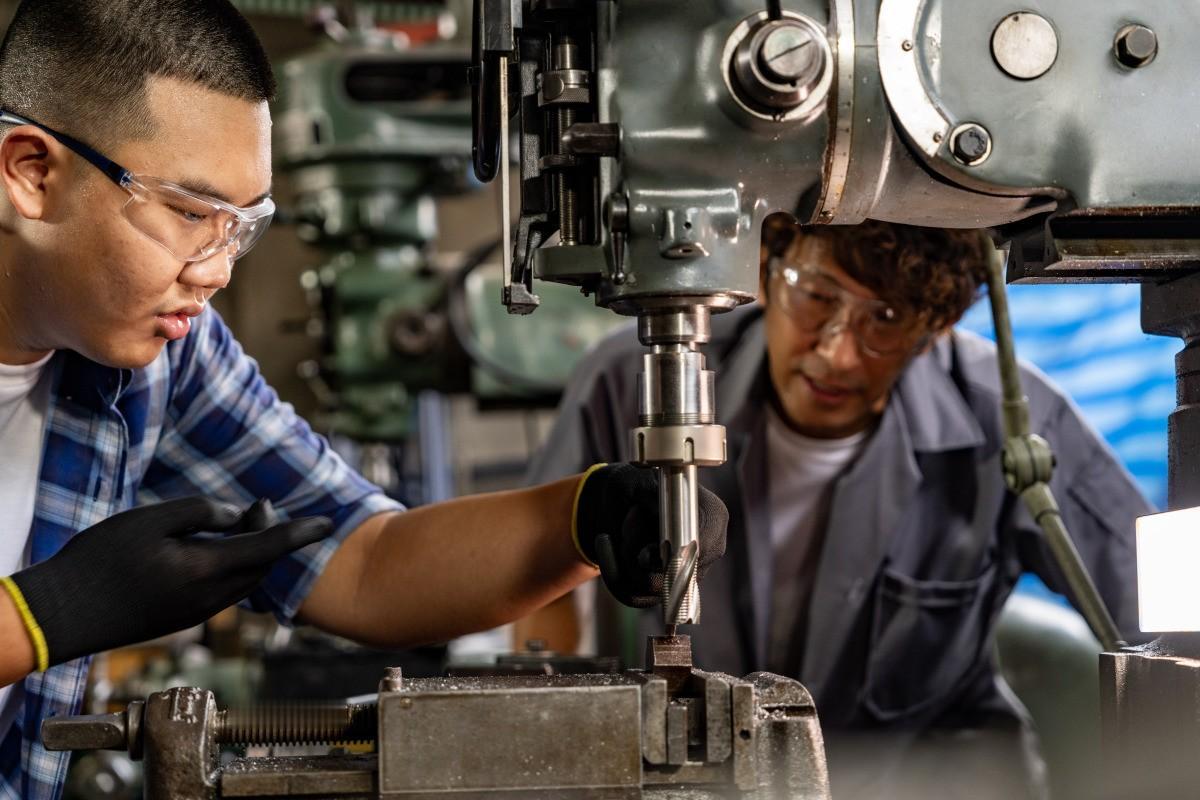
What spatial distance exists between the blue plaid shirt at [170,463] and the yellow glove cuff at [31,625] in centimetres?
29

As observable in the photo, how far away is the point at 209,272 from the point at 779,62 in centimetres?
61

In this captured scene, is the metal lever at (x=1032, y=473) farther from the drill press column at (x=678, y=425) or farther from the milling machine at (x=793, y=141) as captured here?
the drill press column at (x=678, y=425)

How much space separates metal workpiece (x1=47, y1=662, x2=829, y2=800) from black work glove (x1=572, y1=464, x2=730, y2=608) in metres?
0.17

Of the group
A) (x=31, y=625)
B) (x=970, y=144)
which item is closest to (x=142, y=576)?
(x=31, y=625)

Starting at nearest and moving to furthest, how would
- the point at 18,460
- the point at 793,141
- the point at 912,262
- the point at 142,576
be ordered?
the point at 793,141, the point at 142,576, the point at 18,460, the point at 912,262

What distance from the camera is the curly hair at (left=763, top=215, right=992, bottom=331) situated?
5.77ft

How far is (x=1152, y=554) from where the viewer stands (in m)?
0.94

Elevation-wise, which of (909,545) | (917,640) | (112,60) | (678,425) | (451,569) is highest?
(112,60)

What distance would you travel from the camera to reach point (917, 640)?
75.4 inches

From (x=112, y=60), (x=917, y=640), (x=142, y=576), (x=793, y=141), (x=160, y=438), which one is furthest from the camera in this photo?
(x=917, y=640)

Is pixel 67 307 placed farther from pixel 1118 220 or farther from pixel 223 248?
pixel 1118 220

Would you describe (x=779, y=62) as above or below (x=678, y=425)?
above

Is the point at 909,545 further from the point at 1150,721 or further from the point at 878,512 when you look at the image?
the point at 1150,721

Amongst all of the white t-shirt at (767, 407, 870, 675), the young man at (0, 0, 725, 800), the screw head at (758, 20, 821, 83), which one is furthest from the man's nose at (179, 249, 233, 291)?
the white t-shirt at (767, 407, 870, 675)
